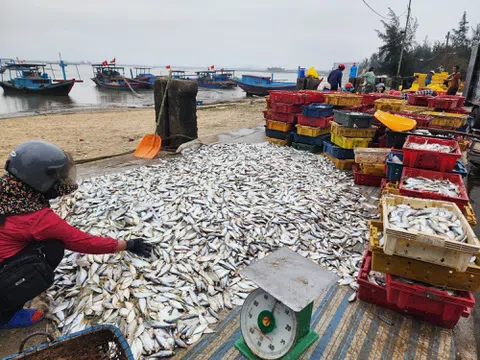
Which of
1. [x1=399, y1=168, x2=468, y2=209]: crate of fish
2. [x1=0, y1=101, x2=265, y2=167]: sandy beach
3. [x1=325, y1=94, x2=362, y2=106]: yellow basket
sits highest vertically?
[x1=325, y1=94, x2=362, y2=106]: yellow basket

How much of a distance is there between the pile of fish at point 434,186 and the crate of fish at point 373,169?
1938mm

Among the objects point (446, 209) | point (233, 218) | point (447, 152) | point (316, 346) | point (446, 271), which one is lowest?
point (316, 346)

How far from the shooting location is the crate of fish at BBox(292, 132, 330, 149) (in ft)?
27.6

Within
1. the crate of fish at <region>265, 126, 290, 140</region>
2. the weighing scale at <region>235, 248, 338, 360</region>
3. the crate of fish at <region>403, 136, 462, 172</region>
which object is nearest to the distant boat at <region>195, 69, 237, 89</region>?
the crate of fish at <region>265, 126, 290, 140</region>

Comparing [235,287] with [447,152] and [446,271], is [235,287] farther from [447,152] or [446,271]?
[447,152]

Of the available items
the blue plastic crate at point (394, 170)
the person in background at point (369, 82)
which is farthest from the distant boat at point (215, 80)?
the blue plastic crate at point (394, 170)

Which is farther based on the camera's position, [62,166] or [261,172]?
[261,172]

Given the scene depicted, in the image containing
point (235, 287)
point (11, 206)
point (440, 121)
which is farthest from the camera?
point (440, 121)

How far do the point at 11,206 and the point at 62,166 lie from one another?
49 centimetres

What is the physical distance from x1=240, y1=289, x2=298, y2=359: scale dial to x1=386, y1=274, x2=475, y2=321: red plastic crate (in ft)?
3.64

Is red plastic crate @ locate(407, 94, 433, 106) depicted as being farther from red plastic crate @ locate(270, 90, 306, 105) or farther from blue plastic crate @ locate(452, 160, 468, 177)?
blue plastic crate @ locate(452, 160, 468, 177)

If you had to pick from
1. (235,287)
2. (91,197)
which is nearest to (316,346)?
(235,287)

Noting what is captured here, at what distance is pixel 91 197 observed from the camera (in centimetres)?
473

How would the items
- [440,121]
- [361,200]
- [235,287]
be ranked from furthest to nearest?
[440,121] → [361,200] → [235,287]
